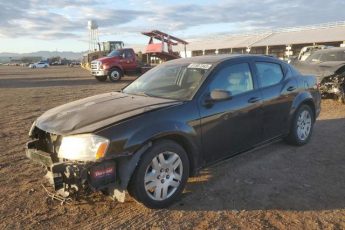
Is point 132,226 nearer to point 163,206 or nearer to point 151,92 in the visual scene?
point 163,206

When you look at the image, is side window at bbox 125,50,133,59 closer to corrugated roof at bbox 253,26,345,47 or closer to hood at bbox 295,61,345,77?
hood at bbox 295,61,345,77

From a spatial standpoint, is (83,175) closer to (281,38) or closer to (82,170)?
(82,170)

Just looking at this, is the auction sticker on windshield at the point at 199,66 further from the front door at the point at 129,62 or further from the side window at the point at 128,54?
the side window at the point at 128,54

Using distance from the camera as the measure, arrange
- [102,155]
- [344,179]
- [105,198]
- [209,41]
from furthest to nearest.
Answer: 1. [209,41]
2. [344,179]
3. [105,198]
4. [102,155]

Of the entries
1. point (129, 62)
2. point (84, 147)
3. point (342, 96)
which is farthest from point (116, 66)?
point (84, 147)

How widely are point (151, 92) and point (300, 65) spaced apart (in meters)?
8.61

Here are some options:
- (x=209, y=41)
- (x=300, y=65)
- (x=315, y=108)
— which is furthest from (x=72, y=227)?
(x=209, y=41)

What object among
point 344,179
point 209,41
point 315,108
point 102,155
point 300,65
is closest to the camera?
point 102,155

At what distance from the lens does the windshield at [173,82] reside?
4906 millimetres

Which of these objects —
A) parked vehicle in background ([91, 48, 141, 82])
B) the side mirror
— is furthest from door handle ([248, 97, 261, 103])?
parked vehicle in background ([91, 48, 141, 82])

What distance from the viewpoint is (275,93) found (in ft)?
19.1

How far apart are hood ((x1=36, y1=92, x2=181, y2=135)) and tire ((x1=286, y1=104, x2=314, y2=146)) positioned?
260cm

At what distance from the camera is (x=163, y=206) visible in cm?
430

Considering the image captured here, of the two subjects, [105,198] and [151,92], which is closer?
[105,198]
